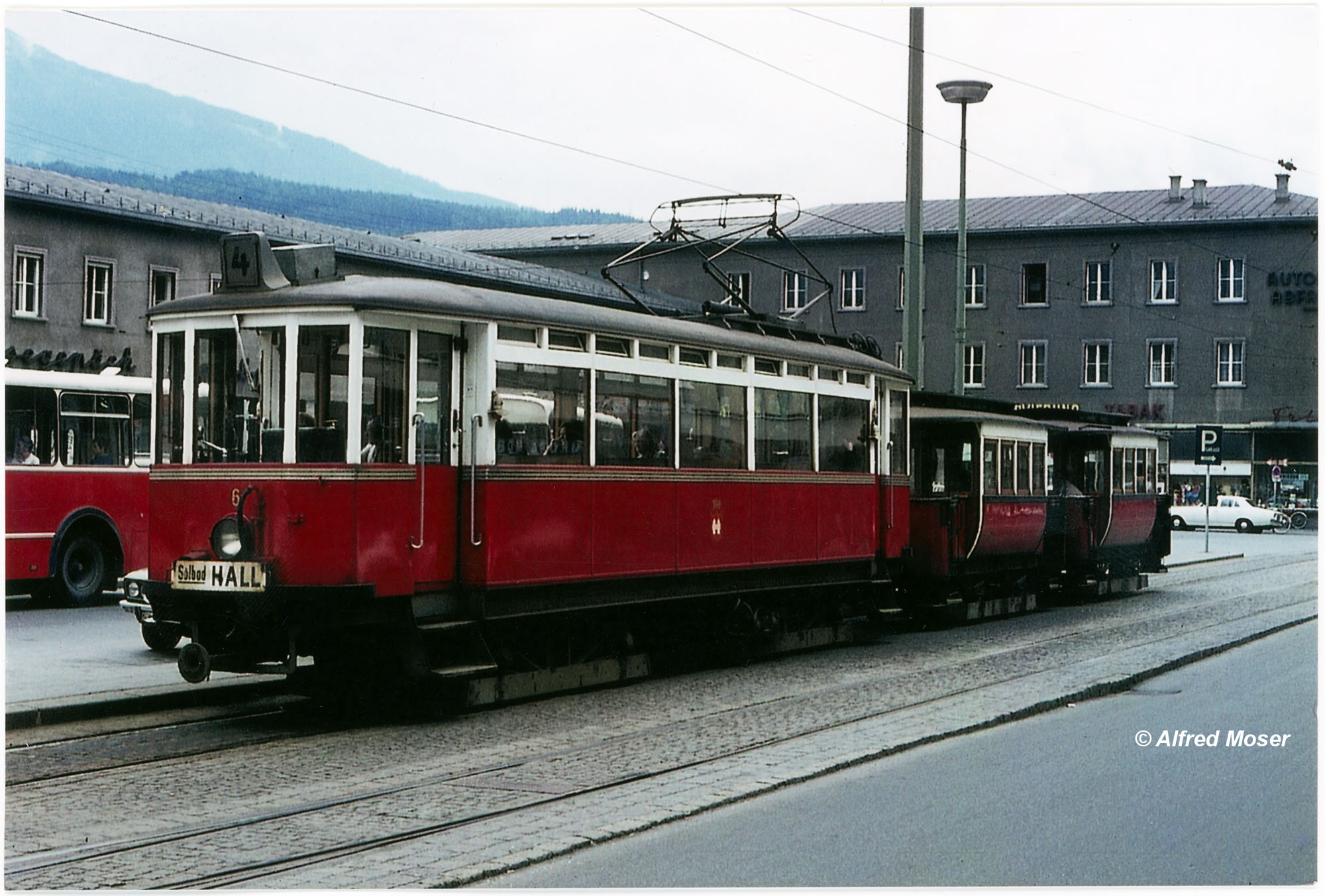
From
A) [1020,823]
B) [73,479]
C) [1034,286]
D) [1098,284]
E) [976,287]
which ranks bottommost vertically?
[1020,823]

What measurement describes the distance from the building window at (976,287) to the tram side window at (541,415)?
25.3m

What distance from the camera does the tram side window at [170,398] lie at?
441 inches

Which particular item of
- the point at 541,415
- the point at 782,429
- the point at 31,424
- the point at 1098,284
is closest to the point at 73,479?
the point at 31,424

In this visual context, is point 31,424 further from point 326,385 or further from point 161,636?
point 326,385

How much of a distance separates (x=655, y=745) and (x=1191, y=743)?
10.9 ft

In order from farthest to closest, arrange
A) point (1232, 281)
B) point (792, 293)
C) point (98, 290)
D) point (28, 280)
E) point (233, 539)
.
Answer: point (98, 290) < point (792, 293) < point (1232, 281) < point (28, 280) < point (233, 539)

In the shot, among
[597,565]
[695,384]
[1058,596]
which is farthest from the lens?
[1058,596]

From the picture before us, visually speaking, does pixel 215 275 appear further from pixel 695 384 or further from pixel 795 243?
pixel 795 243

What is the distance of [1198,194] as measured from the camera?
1452 cm

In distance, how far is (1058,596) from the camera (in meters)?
24.6

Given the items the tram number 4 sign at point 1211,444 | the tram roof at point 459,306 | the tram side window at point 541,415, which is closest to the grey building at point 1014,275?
the tram number 4 sign at point 1211,444

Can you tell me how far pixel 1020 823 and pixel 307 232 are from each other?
21.7 m

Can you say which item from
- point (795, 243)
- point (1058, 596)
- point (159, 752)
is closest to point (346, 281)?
point (159, 752)

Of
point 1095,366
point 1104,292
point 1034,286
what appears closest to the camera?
point 1104,292
